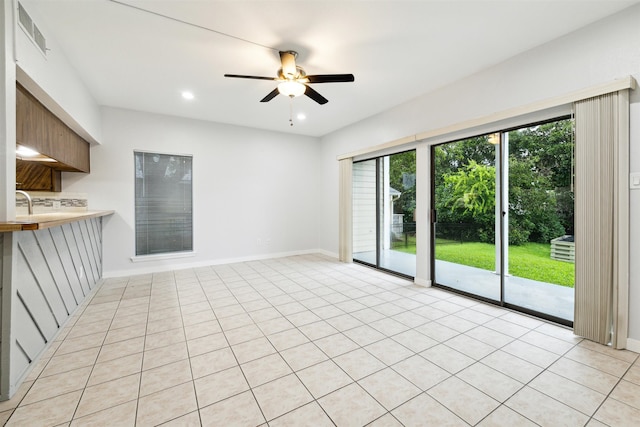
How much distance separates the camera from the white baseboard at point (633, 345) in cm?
221

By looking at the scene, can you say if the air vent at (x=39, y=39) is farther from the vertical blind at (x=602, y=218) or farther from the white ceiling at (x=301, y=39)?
the vertical blind at (x=602, y=218)

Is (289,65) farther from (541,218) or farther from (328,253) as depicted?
(328,253)

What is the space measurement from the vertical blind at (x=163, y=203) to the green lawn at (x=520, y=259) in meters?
4.56

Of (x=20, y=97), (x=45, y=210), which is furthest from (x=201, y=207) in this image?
(x=20, y=97)

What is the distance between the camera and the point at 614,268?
2270 mm

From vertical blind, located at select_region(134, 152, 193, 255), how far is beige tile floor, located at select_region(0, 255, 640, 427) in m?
1.68

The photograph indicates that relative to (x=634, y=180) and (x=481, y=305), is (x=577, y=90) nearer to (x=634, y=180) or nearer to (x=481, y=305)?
(x=634, y=180)

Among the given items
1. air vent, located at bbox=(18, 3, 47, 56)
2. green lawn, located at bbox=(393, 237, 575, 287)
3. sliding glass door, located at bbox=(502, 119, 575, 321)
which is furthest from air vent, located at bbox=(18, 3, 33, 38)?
green lawn, located at bbox=(393, 237, 575, 287)

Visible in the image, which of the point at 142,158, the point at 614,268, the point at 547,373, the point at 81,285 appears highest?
the point at 142,158

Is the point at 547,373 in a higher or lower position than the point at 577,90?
lower

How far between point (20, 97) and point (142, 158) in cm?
258

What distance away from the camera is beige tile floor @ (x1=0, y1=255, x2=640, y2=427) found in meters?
1.60

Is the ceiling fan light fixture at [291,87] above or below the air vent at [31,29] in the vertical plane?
below

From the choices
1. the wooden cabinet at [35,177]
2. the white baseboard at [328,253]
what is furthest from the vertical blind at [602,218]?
the wooden cabinet at [35,177]
